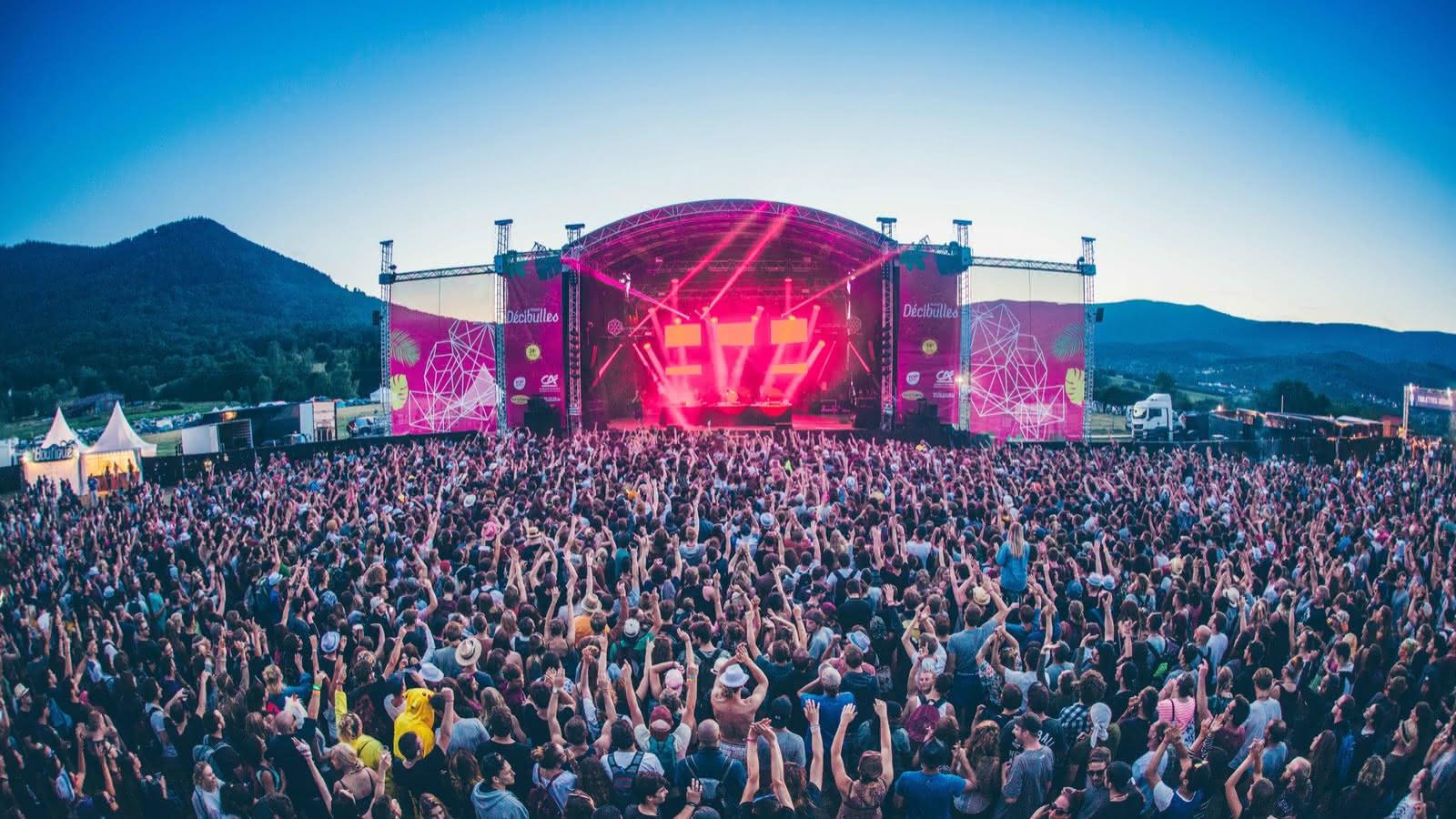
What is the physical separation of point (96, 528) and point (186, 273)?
330 feet

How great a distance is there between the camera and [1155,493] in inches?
388

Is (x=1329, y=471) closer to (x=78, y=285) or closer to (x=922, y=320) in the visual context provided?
(x=922, y=320)

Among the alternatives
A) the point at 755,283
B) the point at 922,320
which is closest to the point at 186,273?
the point at 755,283

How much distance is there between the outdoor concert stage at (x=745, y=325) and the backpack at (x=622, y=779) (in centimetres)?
1544

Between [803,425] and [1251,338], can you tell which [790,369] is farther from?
[1251,338]

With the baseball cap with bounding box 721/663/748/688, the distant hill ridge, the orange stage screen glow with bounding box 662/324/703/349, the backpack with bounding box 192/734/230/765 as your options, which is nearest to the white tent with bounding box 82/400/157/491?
the orange stage screen glow with bounding box 662/324/703/349

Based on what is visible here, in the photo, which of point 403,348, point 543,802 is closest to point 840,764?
point 543,802

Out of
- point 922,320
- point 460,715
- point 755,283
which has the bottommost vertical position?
point 460,715

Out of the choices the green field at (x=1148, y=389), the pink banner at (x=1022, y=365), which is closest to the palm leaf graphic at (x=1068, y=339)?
the pink banner at (x=1022, y=365)

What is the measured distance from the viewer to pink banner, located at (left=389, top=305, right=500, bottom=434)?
19125 millimetres

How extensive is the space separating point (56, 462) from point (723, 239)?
52.7ft

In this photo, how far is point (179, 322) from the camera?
77375 mm

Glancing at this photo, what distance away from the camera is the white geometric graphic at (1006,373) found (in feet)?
59.2

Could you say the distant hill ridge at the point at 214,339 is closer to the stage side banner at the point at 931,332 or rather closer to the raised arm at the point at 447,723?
the stage side banner at the point at 931,332
